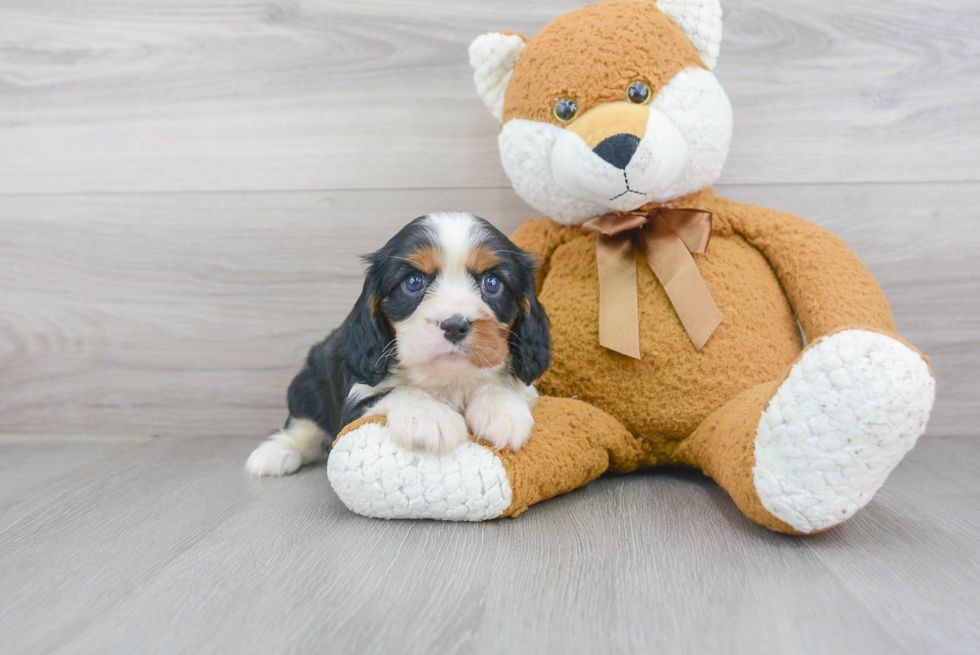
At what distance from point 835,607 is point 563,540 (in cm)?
43

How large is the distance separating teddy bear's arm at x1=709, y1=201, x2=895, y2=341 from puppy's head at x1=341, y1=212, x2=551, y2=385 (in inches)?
23.2

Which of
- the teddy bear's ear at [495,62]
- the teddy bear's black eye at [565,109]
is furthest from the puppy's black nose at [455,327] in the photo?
the teddy bear's ear at [495,62]

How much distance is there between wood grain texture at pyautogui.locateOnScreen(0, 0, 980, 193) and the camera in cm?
197

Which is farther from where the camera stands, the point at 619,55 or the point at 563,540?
the point at 619,55

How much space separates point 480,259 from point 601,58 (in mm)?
538

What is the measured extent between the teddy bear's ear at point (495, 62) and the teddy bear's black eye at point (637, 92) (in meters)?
0.33

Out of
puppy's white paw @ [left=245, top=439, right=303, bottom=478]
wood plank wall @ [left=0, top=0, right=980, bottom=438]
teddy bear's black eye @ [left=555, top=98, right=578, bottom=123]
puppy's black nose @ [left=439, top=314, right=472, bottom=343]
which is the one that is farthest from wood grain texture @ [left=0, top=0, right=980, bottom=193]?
puppy's black nose @ [left=439, top=314, right=472, bottom=343]

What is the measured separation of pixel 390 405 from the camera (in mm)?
1350

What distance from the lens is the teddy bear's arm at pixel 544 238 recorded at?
1.75 metres

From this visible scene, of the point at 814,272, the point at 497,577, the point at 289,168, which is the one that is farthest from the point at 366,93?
the point at 497,577

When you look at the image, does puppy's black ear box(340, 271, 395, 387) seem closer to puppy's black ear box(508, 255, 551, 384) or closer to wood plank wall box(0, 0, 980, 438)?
puppy's black ear box(508, 255, 551, 384)

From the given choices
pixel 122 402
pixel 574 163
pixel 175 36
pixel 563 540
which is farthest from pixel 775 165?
pixel 122 402

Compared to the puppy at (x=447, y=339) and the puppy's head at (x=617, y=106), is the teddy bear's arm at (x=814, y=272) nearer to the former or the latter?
the puppy's head at (x=617, y=106)

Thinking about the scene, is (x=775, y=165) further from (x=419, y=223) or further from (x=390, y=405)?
(x=390, y=405)
